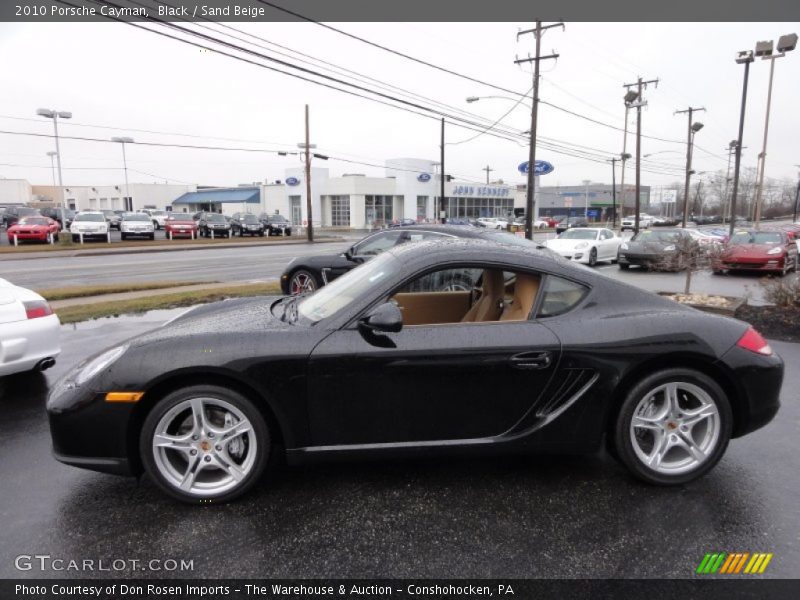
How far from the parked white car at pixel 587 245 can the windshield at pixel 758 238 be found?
12.9 ft

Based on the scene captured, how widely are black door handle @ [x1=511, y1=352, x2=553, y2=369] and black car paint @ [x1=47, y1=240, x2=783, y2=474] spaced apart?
27mm

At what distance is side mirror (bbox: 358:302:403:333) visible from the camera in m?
2.81

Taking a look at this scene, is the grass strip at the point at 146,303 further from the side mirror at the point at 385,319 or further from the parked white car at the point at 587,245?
the parked white car at the point at 587,245

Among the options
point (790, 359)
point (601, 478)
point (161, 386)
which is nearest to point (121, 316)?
point (161, 386)

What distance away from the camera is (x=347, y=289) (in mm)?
3400

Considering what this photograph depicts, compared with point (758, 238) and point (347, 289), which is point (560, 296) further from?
point (758, 238)

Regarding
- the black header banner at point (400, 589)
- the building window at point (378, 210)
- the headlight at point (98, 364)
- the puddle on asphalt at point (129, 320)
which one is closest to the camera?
the black header banner at point (400, 589)

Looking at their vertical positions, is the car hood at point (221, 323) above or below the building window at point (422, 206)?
below

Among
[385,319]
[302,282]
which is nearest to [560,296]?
[385,319]

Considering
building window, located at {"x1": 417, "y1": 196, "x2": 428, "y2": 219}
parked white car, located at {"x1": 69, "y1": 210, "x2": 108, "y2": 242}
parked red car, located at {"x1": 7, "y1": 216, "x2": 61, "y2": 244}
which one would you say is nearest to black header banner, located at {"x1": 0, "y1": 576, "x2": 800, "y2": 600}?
parked white car, located at {"x1": 69, "y1": 210, "x2": 108, "y2": 242}

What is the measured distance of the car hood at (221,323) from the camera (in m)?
3.03

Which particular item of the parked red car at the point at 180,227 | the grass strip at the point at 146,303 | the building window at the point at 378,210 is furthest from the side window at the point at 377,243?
the building window at the point at 378,210

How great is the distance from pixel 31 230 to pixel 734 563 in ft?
107

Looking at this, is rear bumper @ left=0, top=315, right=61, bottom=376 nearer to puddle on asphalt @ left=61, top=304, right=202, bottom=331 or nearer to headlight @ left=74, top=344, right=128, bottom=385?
headlight @ left=74, top=344, right=128, bottom=385
